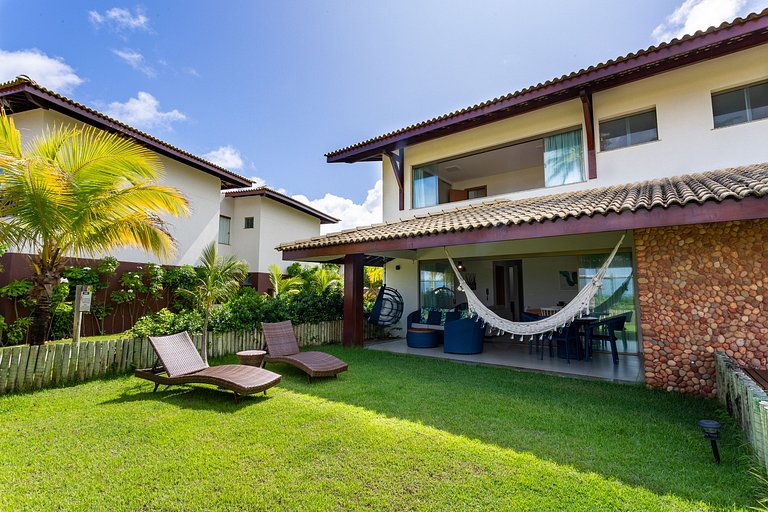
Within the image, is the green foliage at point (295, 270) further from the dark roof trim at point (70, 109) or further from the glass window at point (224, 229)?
the dark roof trim at point (70, 109)

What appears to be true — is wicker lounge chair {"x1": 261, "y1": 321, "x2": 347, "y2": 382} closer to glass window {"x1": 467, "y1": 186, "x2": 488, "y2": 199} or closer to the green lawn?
the green lawn

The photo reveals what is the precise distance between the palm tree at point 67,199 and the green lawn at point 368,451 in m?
2.40

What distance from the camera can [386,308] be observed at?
12.1 metres

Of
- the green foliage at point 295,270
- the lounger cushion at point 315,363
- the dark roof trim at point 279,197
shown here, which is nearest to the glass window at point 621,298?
the lounger cushion at point 315,363

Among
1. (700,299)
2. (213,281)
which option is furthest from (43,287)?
(700,299)

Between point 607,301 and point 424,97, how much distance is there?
9204 mm

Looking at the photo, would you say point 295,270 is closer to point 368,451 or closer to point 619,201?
point 619,201

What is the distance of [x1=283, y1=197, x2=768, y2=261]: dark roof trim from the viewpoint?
485cm

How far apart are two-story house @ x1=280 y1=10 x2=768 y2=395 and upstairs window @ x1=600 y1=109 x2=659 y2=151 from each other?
1.1 inches

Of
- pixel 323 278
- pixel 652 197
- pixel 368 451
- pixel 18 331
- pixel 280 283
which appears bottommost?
pixel 368 451

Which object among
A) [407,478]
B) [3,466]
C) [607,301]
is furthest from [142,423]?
[607,301]

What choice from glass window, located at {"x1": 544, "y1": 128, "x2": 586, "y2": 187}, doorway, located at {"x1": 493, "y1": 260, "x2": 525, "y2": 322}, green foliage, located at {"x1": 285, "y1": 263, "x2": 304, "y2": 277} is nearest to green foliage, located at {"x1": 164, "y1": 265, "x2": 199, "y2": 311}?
green foliage, located at {"x1": 285, "y1": 263, "x2": 304, "y2": 277}

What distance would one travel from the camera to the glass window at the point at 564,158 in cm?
966

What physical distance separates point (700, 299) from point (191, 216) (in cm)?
1625
